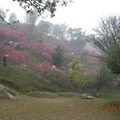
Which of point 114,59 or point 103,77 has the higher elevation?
point 114,59

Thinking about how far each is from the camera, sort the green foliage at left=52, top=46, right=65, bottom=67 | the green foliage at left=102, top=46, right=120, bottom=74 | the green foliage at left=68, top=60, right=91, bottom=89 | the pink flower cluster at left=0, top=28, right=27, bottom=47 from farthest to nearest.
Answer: the pink flower cluster at left=0, top=28, right=27, bottom=47
the green foliage at left=52, top=46, right=65, bottom=67
the green foliage at left=68, top=60, right=91, bottom=89
the green foliage at left=102, top=46, right=120, bottom=74

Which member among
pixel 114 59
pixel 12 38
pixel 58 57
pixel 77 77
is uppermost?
pixel 12 38

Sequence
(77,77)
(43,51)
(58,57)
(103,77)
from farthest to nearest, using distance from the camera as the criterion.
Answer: (43,51) < (58,57) < (77,77) < (103,77)

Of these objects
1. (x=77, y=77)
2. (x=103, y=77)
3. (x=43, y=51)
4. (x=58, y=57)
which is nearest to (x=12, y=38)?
(x=43, y=51)

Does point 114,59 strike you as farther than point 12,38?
No

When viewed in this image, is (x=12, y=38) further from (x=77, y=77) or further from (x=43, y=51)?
(x=77, y=77)

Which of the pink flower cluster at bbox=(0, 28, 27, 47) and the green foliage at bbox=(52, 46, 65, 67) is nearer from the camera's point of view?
the green foliage at bbox=(52, 46, 65, 67)

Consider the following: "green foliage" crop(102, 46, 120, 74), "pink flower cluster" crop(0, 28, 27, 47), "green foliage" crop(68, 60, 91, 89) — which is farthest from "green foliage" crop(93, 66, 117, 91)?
"pink flower cluster" crop(0, 28, 27, 47)

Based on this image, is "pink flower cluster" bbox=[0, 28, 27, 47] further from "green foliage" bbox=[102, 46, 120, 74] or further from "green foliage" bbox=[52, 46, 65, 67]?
"green foliage" bbox=[102, 46, 120, 74]

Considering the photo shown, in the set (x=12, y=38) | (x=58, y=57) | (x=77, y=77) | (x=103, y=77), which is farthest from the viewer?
(x=12, y=38)

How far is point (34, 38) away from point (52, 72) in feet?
57.0

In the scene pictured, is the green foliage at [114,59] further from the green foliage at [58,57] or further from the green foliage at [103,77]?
the green foliage at [58,57]

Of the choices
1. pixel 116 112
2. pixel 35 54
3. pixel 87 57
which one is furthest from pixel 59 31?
pixel 116 112

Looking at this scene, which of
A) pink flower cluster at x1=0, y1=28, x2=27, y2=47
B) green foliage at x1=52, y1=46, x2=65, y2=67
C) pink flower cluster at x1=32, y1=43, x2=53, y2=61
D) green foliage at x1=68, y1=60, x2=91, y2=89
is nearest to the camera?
green foliage at x1=68, y1=60, x2=91, y2=89
